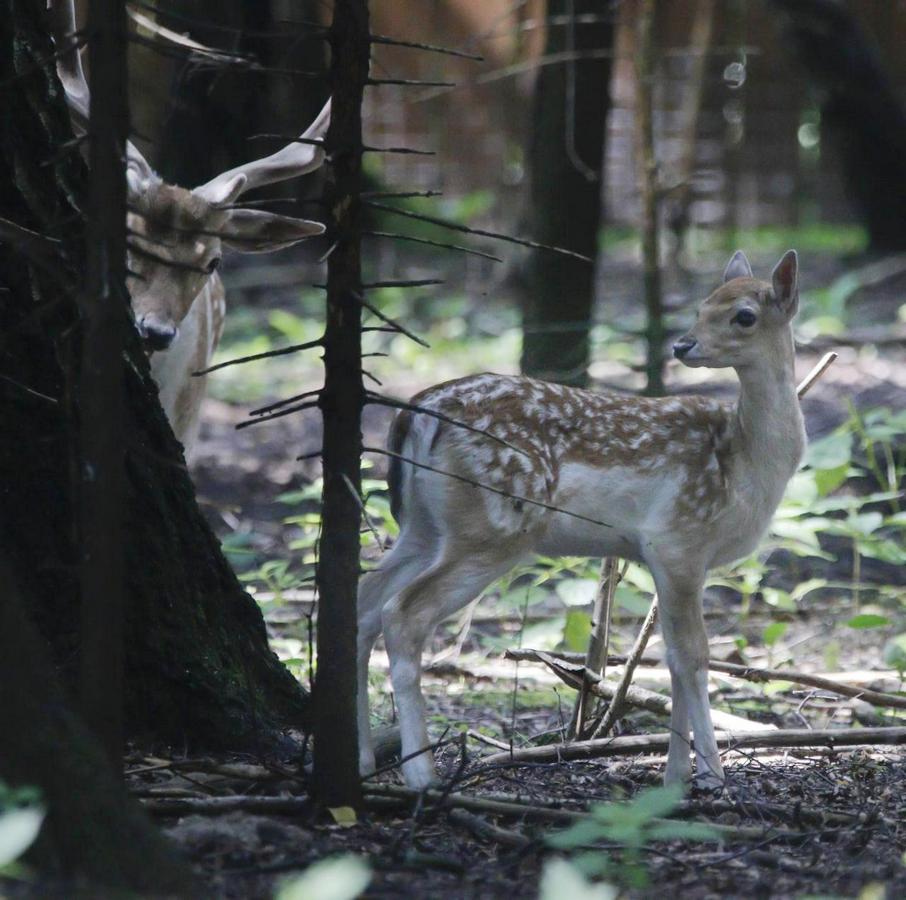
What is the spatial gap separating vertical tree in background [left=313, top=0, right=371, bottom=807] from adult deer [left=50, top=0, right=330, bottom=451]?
2.35 metres

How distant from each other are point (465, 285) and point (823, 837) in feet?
40.9

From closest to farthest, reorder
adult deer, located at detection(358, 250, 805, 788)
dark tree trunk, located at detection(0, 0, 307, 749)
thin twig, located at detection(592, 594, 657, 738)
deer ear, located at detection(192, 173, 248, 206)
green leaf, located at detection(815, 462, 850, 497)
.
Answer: dark tree trunk, located at detection(0, 0, 307, 749), adult deer, located at detection(358, 250, 805, 788), thin twig, located at detection(592, 594, 657, 738), deer ear, located at detection(192, 173, 248, 206), green leaf, located at detection(815, 462, 850, 497)

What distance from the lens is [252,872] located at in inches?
118

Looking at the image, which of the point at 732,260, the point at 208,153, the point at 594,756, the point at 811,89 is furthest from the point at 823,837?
the point at 811,89

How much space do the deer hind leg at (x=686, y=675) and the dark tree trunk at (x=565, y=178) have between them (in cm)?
324

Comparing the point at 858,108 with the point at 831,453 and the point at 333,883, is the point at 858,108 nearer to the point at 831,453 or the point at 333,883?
the point at 831,453

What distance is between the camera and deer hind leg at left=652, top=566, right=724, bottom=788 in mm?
4535

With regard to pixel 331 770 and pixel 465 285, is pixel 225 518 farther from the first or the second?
pixel 465 285

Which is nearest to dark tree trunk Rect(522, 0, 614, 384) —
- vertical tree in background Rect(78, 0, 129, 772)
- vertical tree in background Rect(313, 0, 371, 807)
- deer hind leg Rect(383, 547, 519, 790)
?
deer hind leg Rect(383, 547, 519, 790)

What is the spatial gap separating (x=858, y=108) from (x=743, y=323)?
9561mm

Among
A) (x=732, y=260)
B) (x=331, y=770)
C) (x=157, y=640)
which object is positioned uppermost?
(x=732, y=260)

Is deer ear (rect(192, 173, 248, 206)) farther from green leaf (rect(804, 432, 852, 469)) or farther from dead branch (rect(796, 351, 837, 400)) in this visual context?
green leaf (rect(804, 432, 852, 469))

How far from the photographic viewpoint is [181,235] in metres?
6.01

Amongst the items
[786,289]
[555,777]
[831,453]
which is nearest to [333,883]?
[555,777]
